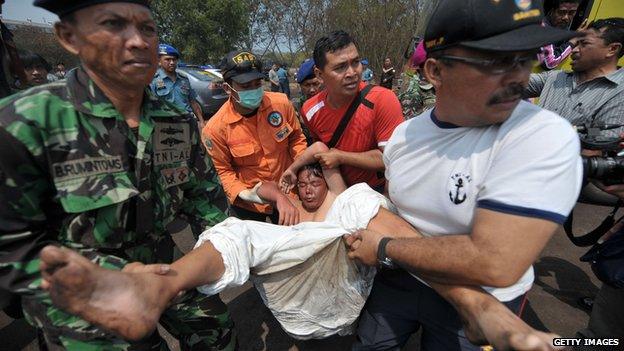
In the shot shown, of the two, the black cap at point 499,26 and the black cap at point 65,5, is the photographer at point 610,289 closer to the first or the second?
the black cap at point 499,26

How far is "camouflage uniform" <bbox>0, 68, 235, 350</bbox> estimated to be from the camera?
1024 mm

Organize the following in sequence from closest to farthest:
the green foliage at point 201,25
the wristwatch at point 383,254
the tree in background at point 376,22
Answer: the wristwatch at point 383,254 < the tree in background at point 376,22 < the green foliage at point 201,25

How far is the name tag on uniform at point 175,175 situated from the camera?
142cm

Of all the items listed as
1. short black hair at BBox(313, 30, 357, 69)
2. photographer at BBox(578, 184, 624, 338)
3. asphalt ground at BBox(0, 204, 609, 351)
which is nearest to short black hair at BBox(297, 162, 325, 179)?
short black hair at BBox(313, 30, 357, 69)

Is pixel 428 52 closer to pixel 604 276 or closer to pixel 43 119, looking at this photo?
pixel 43 119

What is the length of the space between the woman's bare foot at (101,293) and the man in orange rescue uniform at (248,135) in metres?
1.39

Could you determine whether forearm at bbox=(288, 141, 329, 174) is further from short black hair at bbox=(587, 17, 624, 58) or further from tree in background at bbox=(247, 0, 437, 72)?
tree in background at bbox=(247, 0, 437, 72)

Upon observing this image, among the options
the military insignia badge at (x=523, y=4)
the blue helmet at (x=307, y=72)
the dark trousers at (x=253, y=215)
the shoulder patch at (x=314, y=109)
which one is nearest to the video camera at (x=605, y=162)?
A: the military insignia badge at (x=523, y=4)

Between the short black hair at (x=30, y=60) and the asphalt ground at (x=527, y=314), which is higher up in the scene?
the short black hair at (x=30, y=60)

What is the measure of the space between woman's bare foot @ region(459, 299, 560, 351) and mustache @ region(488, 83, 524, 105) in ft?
2.11

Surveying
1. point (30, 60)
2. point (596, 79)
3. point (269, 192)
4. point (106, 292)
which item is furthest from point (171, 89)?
point (596, 79)

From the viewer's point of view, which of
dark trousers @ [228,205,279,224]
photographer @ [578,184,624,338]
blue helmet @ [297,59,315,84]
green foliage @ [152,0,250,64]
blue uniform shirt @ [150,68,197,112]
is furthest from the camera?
green foliage @ [152,0,250,64]

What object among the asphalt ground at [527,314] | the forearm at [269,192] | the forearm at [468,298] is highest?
the forearm at [269,192]

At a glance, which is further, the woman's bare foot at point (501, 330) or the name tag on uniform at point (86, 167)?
the name tag on uniform at point (86, 167)
